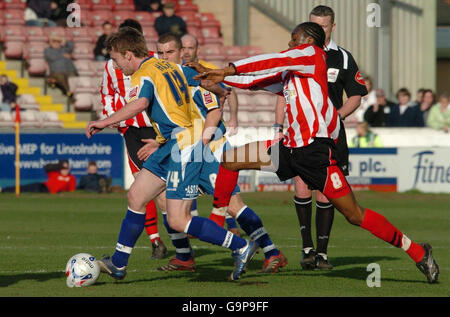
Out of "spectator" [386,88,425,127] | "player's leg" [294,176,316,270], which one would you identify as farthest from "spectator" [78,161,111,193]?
"player's leg" [294,176,316,270]

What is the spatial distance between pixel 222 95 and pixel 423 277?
2.26m

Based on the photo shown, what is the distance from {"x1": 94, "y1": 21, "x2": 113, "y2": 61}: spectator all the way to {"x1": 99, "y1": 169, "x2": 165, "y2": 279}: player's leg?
46.0ft

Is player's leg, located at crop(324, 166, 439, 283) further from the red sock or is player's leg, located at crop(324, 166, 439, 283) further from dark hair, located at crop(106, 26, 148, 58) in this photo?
dark hair, located at crop(106, 26, 148, 58)

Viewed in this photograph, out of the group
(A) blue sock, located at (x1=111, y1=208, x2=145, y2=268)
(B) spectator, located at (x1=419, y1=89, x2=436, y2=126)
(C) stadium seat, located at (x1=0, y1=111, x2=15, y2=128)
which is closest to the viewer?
(A) blue sock, located at (x1=111, y1=208, x2=145, y2=268)

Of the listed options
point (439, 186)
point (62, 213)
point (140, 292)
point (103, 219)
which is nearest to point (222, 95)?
point (140, 292)

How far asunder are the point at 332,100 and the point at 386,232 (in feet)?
5.42

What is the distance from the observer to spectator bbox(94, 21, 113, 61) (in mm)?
21422

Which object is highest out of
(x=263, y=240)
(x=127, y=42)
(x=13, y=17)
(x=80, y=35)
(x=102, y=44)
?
(x=13, y=17)

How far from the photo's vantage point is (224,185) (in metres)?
7.86

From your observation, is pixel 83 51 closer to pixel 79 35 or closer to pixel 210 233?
pixel 79 35

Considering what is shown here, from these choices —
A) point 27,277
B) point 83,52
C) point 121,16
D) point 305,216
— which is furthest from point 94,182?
point 27,277

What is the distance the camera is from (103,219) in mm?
13734

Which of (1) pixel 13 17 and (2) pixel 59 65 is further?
(1) pixel 13 17
